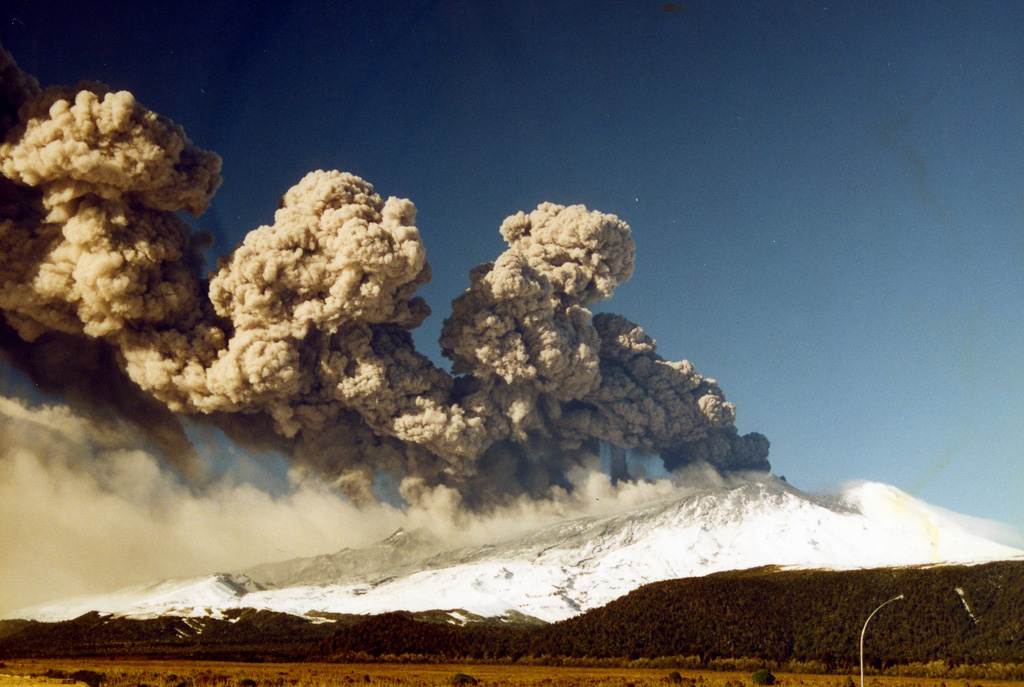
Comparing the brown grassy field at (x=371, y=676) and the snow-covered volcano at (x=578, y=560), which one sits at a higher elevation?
the snow-covered volcano at (x=578, y=560)

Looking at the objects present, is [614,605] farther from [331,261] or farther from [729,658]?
[331,261]

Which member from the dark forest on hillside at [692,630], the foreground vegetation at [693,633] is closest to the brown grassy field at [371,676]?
the foreground vegetation at [693,633]

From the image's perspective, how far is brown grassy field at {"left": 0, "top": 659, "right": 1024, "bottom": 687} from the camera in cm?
3656

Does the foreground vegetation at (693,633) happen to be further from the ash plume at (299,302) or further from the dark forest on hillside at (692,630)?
the ash plume at (299,302)

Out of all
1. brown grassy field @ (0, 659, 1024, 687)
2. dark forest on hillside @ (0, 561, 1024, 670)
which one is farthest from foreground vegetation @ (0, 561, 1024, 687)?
brown grassy field @ (0, 659, 1024, 687)

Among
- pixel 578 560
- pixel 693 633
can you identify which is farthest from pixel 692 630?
pixel 578 560

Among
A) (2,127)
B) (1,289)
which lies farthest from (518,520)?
(2,127)

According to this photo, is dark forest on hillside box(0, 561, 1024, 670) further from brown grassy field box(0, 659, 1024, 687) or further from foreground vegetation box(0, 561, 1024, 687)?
brown grassy field box(0, 659, 1024, 687)

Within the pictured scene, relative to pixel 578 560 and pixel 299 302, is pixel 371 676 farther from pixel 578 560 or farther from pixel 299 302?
pixel 578 560

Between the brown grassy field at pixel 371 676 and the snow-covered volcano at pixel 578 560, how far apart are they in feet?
59.3

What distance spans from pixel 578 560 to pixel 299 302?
118 feet

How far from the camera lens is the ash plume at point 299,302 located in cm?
4616

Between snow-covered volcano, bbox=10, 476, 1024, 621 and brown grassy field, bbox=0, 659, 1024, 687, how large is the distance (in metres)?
18.1

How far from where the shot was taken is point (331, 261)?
2034 inches
